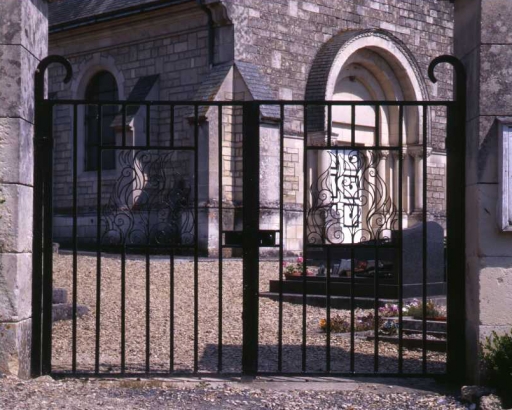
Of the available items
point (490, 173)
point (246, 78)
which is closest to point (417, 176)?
point (246, 78)

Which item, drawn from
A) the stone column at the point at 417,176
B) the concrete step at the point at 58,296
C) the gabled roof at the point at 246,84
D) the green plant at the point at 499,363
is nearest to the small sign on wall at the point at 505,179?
the green plant at the point at 499,363

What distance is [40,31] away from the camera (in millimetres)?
6969

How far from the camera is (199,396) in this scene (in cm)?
630

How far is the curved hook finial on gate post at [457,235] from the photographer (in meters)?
6.73

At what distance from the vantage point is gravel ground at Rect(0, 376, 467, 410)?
6031 millimetres

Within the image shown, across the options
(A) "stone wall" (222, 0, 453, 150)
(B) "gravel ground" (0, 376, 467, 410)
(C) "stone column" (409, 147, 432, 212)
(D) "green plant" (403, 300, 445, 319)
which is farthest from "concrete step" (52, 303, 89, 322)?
(C) "stone column" (409, 147, 432, 212)

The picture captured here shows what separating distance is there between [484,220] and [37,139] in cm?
335

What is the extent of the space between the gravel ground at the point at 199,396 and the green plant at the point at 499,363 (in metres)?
0.29

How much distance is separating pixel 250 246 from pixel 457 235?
5.11ft

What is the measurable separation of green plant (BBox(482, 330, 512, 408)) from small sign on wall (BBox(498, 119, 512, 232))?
769 millimetres

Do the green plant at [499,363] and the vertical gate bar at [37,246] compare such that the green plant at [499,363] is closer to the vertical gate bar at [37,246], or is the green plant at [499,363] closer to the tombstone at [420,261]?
the vertical gate bar at [37,246]

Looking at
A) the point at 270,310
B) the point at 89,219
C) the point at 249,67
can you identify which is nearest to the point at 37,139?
the point at 270,310

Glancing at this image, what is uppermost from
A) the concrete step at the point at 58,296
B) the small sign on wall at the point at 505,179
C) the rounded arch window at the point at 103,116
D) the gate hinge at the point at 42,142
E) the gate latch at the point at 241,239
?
the rounded arch window at the point at 103,116

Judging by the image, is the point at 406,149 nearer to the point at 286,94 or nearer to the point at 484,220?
the point at 286,94
